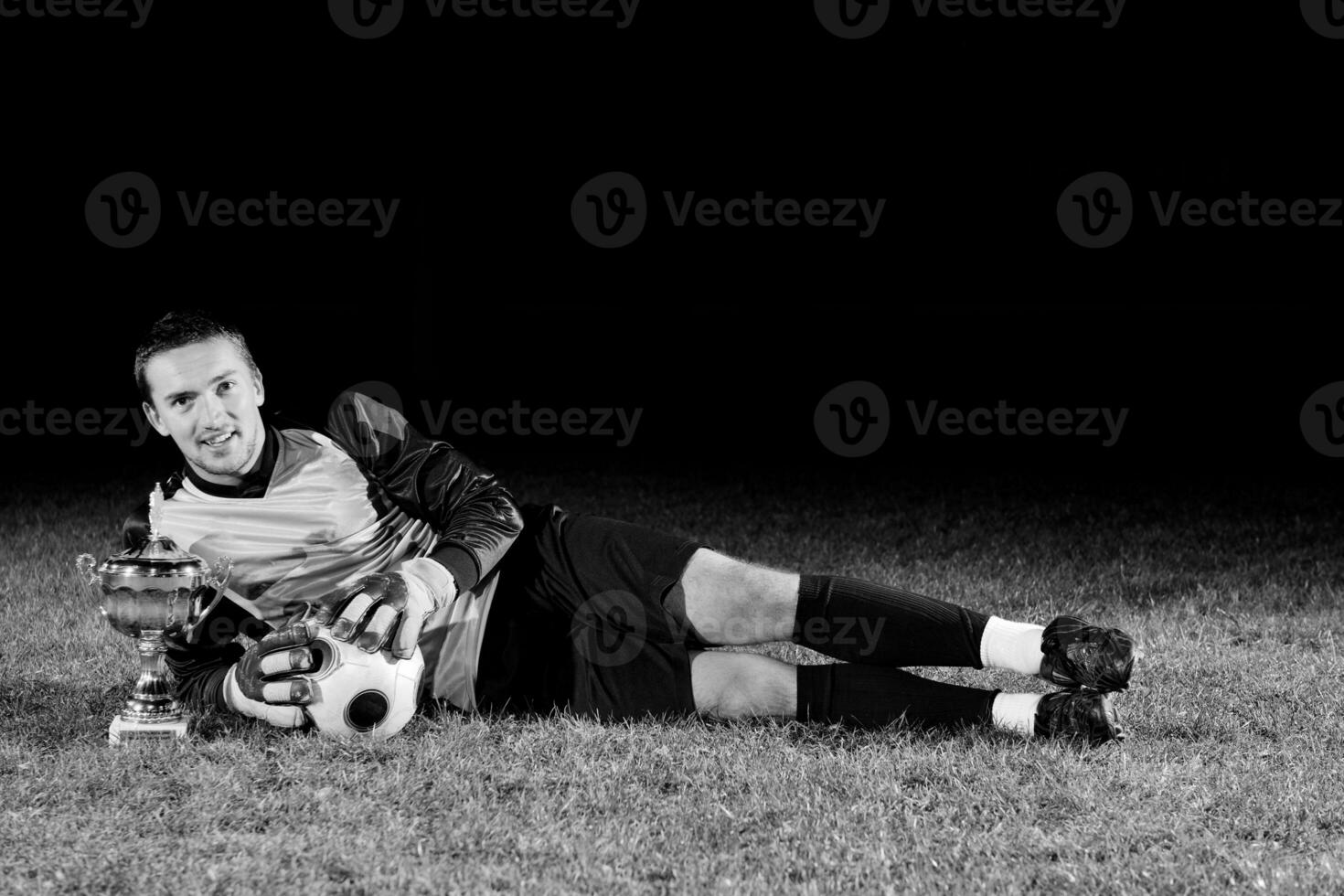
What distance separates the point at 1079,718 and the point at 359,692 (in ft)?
6.39

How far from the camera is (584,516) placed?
424cm

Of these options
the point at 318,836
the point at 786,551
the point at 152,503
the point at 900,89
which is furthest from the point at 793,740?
A: the point at 900,89

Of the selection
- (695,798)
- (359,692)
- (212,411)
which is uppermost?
(212,411)

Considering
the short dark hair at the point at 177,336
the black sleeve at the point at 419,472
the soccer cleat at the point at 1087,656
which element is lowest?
the soccer cleat at the point at 1087,656

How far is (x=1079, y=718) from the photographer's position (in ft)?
12.3

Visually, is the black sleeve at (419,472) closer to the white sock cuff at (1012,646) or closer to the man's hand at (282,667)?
the man's hand at (282,667)

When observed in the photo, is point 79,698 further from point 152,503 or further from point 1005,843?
point 1005,843

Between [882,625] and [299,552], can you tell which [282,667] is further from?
[882,625]

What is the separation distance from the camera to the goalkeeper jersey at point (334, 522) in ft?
13.0

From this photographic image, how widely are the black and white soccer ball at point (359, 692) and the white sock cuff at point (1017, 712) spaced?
1.61 metres

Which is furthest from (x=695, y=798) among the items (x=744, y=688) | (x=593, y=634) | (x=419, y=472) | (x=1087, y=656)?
(x=419, y=472)

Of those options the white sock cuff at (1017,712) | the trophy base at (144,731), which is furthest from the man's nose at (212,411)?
the white sock cuff at (1017,712)

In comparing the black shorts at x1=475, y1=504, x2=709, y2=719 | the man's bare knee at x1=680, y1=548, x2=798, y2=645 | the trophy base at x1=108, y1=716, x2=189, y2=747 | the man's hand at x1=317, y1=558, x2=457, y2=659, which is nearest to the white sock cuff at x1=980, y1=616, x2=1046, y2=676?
the man's bare knee at x1=680, y1=548, x2=798, y2=645

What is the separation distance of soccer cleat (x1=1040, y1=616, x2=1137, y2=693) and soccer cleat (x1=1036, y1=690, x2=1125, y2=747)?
59mm
